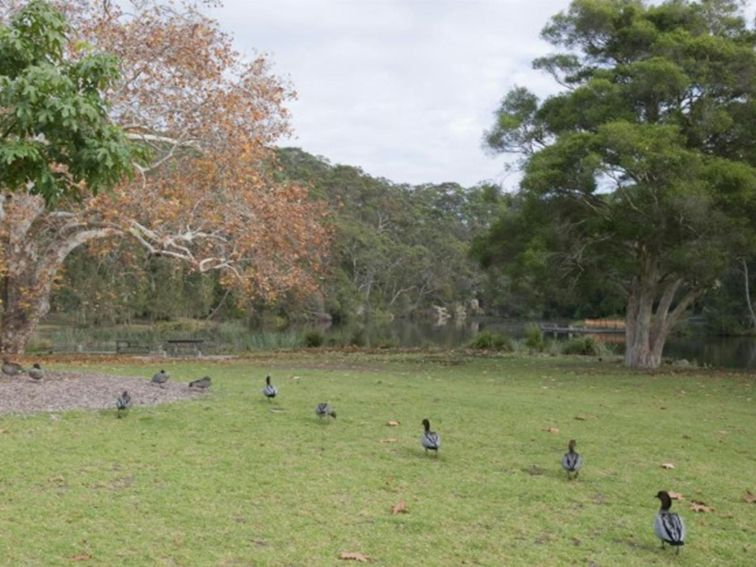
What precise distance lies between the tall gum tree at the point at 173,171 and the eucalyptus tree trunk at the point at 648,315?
9909 millimetres

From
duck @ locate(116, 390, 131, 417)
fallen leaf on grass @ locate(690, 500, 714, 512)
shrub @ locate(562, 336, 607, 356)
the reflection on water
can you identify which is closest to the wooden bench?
the reflection on water

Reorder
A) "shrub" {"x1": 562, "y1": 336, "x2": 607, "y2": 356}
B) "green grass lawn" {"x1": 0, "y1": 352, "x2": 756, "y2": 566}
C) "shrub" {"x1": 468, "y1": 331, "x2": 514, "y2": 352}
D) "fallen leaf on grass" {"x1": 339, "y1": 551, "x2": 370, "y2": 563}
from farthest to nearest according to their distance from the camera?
"shrub" {"x1": 468, "y1": 331, "x2": 514, "y2": 352}
"shrub" {"x1": 562, "y1": 336, "x2": 607, "y2": 356}
"green grass lawn" {"x1": 0, "y1": 352, "x2": 756, "y2": 566}
"fallen leaf on grass" {"x1": 339, "y1": 551, "x2": 370, "y2": 563}

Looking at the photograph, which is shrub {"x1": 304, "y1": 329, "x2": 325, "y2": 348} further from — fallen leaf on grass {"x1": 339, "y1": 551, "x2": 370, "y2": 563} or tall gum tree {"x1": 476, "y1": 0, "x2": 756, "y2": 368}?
fallen leaf on grass {"x1": 339, "y1": 551, "x2": 370, "y2": 563}

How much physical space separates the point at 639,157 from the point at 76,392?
→ 13.3 metres

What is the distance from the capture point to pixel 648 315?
2222cm

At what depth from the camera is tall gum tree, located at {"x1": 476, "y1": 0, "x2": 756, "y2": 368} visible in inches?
723

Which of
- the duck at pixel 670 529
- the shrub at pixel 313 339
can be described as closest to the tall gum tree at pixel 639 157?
the shrub at pixel 313 339

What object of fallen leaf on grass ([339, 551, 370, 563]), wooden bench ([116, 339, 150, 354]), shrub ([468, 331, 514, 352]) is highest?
shrub ([468, 331, 514, 352])

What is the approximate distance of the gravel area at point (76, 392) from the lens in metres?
10.5

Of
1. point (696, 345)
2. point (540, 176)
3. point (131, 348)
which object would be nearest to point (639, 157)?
point (540, 176)

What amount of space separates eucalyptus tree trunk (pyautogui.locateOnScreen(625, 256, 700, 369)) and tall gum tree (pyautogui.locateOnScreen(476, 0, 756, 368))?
0.04m

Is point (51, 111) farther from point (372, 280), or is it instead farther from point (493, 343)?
point (372, 280)

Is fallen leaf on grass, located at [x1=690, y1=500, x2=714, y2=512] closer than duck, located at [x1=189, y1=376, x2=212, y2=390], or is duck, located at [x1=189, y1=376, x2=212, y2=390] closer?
fallen leaf on grass, located at [x1=690, y1=500, x2=714, y2=512]

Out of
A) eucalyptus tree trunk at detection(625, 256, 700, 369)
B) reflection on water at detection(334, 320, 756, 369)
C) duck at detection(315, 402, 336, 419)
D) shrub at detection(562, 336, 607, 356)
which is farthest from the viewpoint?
reflection on water at detection(334, 320, 756, 369)
